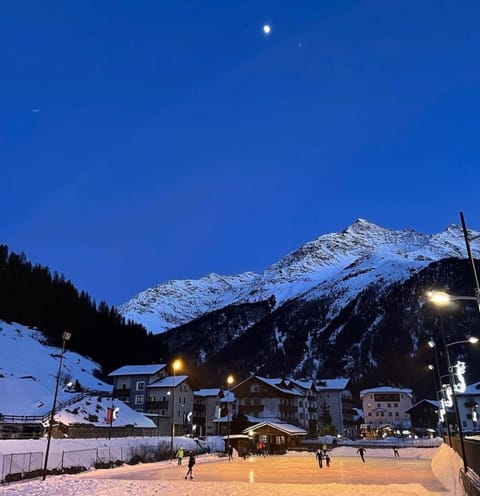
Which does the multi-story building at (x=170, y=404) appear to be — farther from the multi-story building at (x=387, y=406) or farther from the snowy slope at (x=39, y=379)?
the multi-story building at (x=387, y=406)

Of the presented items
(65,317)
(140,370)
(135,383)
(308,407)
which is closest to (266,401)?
(308,407)

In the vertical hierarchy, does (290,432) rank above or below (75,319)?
below

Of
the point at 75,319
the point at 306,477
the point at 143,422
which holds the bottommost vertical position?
the point at 306,477

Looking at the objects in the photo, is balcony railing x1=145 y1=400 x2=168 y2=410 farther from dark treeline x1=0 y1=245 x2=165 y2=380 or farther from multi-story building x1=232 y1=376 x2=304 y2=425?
dark treeline x1=0 y1=245 x2=165 y2=380

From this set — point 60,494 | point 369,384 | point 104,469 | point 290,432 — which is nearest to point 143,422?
point 290,432

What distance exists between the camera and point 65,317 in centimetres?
14800

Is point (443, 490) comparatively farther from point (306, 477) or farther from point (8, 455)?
point (8, 455)

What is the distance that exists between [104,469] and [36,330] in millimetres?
99191

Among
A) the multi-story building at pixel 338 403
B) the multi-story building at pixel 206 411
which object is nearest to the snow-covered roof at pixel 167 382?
the multi-story building at pixel 206 411

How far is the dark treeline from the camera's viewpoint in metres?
138

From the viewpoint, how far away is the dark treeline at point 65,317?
138 metres

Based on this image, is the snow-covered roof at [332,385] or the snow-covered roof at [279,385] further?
the snow-covered roof at [332,385]

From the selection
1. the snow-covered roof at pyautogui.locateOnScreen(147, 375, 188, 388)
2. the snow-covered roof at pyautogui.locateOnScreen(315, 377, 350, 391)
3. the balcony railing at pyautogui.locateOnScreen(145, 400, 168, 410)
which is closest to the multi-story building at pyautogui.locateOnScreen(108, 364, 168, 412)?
the snow-covered roof at pyautogui.locateOnScreen(147, 375, 188, 388)

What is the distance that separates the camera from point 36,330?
133625mm
